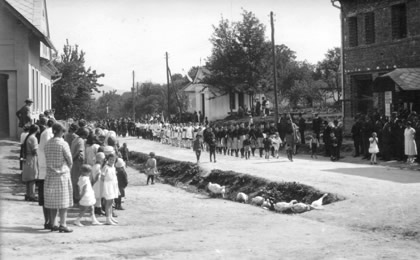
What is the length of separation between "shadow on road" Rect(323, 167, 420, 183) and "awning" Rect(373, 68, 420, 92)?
6662mm

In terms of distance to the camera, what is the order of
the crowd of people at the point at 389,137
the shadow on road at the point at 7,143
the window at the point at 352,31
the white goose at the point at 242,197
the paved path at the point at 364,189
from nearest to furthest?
the paved path at the point at 364,189 < the white goose at the point at 242,197 < the crowd of people at the point at 389,137 < the shadow on road at the point at 7,143 < the window at the point at 352,31

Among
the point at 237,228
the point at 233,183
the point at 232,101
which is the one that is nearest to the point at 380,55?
the point at 233,183

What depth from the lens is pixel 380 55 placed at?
102ft

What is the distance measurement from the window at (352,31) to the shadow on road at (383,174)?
14717mm

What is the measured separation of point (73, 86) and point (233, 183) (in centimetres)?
2861

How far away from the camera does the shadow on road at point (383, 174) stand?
55.2ft

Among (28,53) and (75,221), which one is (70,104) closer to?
(28,53)

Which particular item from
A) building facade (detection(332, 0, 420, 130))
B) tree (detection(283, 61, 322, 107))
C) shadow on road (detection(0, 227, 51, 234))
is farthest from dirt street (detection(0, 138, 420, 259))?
tree (detection(283, 61, 322, 107))

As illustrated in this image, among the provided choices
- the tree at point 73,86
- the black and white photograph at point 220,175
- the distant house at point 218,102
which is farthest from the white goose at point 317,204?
the distant house at point 218,102

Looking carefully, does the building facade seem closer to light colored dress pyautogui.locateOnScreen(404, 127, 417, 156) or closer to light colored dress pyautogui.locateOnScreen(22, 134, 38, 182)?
light colored dress pyautogui.locateOnScreen(404, 127, 417, 156)

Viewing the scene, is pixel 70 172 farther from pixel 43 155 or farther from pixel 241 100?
pixel 241 100

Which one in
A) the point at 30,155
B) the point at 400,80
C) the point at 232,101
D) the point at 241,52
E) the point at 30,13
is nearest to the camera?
the point at 30,155

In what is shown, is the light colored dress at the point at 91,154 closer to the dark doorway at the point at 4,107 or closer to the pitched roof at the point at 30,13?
the pitched roof at the point at 30,13

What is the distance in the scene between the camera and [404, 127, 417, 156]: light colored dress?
2169 cm
